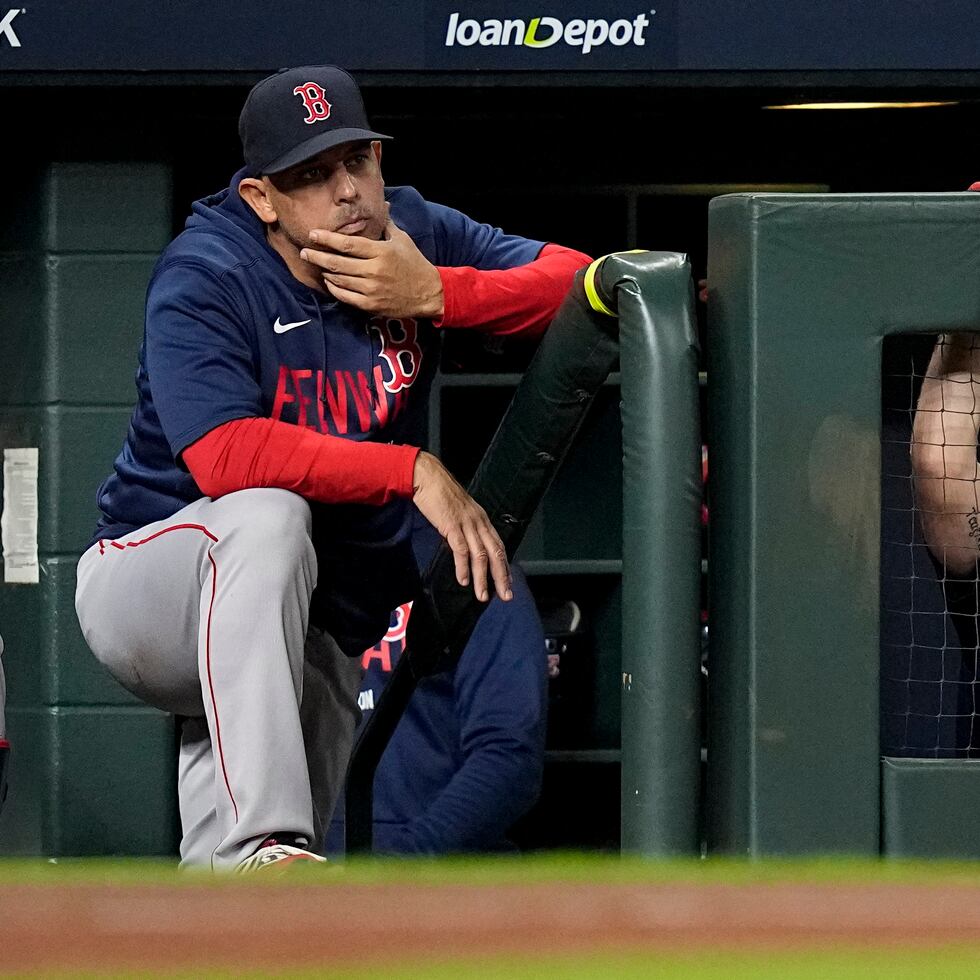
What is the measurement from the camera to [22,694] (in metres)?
4.57

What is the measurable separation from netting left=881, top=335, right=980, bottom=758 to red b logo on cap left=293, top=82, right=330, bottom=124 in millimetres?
890

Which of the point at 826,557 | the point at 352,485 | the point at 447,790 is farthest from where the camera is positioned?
the point at 447,790

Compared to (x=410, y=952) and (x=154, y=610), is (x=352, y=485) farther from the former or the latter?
(x=410, y=952)

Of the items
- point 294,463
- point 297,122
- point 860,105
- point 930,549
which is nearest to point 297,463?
point 294,463

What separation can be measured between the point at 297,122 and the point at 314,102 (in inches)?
1.6

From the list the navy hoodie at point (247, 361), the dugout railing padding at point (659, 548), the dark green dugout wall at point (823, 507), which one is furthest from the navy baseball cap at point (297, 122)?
the dark green dugout wall at point (823, 507)

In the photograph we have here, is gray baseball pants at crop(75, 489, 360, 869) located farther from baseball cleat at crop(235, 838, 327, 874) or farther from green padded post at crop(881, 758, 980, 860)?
green padded post at crop(881, 758, 980, 860)

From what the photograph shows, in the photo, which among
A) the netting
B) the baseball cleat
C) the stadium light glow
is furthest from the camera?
the stadium light glow

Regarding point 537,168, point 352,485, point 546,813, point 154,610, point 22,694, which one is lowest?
point 546,813

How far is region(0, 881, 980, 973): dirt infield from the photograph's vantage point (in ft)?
2.82

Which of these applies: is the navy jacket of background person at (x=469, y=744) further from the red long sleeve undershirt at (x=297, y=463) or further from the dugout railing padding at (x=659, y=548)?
the dugout railing padding at (x=659, y=548)
